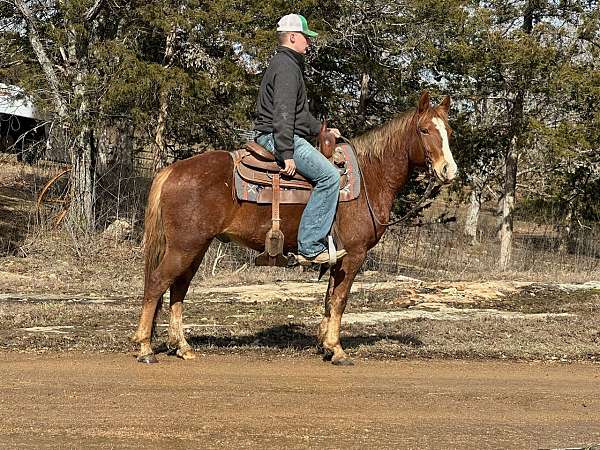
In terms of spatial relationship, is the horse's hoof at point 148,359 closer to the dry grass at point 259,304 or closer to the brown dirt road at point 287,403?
the brown dirt road at point 287,403

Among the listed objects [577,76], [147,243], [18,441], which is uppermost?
[577,76]

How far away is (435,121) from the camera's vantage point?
8.73 meters

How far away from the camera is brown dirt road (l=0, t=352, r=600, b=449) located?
230 inches

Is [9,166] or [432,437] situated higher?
[9,166]

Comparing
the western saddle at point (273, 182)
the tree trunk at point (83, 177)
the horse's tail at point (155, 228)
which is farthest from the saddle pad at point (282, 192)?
the tree trunk at point (83, 177)

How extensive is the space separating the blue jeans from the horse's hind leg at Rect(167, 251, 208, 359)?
117 centimetres

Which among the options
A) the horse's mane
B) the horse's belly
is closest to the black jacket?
the horse's belly

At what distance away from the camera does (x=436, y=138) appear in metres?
8.69

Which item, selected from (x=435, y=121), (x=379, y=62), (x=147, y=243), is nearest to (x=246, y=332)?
(x=147, y=243)

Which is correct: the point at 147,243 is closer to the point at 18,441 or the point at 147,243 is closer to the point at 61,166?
the point at 18,441

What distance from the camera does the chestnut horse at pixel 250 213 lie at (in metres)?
8.34

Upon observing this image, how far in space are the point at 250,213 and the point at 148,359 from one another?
6.01 ft

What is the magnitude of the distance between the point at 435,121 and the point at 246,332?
3813mm

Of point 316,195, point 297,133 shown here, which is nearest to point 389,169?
point 316,195
